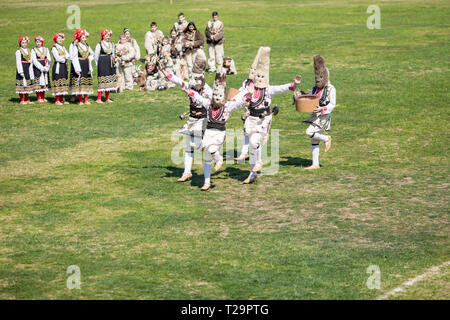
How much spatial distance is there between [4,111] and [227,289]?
13894mm

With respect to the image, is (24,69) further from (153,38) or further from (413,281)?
(413,281)

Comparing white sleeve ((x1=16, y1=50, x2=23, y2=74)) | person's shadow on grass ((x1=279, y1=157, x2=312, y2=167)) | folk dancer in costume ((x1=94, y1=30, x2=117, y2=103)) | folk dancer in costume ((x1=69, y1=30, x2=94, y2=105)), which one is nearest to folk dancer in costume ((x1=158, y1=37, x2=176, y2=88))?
folk dancer in costume ((x1=94, y1=30, x2=117, y2=103))

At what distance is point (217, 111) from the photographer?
496 inches

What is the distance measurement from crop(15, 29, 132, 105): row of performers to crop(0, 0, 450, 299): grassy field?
0.68 meters

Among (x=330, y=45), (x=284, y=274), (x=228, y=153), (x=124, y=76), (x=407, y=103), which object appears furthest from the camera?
(x=330, y=45)

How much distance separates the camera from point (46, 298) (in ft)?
27.5

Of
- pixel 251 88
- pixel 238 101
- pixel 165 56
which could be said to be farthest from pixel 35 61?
pixel 238 101

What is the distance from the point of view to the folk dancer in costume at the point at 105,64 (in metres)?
20.9

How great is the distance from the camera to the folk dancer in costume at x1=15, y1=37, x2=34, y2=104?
67.4ft

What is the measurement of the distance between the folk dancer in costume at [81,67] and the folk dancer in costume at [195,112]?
8287mm

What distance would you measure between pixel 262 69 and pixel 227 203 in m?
2.88

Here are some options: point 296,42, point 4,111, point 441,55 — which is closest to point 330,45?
point 296,42

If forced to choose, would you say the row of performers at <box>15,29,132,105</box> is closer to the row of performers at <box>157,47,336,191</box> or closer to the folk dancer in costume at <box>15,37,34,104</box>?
the folk dancer in costume at <box>15,37,34,104</box>

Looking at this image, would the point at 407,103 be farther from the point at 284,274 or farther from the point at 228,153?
the point at 284,274
